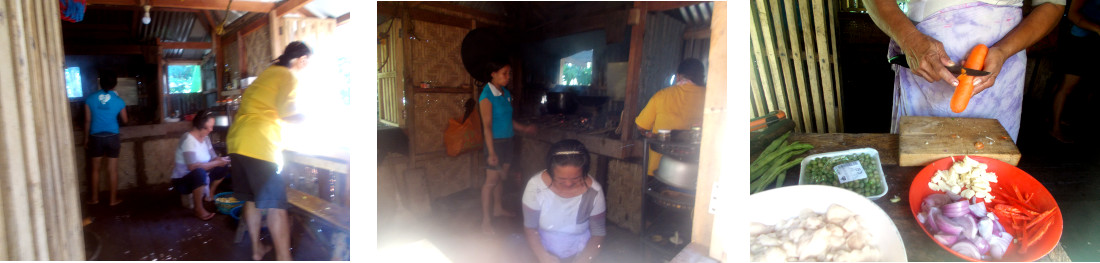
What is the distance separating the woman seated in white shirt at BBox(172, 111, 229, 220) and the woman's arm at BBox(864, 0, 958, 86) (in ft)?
8.00

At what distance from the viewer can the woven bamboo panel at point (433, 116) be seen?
192cm

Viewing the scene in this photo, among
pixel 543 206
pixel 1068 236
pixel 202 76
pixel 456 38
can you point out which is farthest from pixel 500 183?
pixel 1068 236

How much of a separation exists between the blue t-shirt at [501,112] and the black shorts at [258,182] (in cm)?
94

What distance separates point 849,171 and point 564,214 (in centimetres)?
118

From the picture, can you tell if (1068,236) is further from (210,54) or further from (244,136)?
(210,54)

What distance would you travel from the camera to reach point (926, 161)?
1245 mm

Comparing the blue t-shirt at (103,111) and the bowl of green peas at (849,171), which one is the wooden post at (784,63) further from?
the blue t-shirt at (103,111)

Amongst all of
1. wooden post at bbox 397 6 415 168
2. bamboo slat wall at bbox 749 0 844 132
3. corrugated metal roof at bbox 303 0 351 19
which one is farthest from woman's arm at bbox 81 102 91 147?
bamboo slat wall at bbox 749 0 844 132

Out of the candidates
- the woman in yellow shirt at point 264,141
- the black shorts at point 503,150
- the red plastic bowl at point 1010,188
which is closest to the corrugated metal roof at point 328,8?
the woman in yellow shirt at point 264,141

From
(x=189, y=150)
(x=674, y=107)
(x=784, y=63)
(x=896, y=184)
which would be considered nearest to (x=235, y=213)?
(x=189, y=150)

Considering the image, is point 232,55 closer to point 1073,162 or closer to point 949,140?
point 949,140

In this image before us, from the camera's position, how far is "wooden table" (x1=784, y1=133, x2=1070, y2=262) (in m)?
1.02

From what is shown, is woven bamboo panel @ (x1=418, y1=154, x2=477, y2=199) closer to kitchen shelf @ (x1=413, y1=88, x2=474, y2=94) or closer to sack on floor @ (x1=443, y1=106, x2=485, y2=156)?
sack on floor @ (x1=443, y1=106, x2=485, y2=156)

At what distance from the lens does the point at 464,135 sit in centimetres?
208
